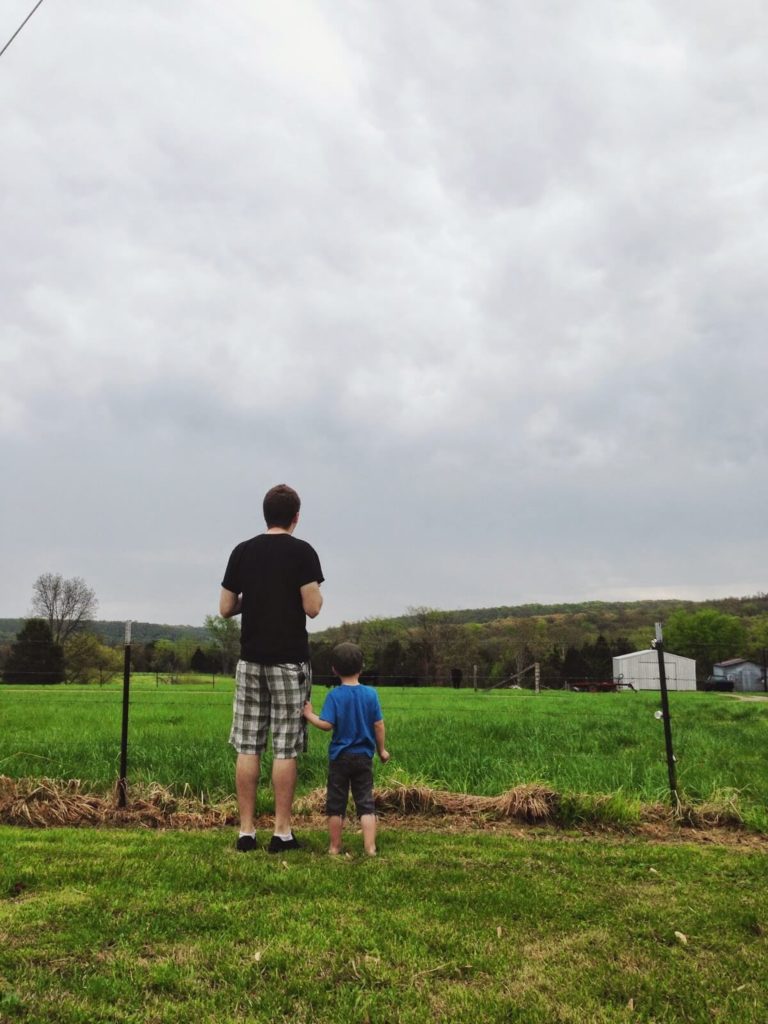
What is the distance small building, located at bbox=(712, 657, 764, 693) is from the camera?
69.6 m

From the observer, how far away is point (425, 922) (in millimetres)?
2945

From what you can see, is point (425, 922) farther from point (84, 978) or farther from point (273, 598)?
point (273, 598)

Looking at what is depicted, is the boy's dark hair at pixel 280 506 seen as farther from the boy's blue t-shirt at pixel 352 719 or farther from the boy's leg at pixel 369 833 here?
the boy's leg at pixel 369 833

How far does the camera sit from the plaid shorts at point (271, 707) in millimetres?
4332

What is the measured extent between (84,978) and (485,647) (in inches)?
→ 3028

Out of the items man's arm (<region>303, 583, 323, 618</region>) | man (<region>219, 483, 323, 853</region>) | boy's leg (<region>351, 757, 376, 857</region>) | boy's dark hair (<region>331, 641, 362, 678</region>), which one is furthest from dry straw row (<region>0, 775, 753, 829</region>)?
man's arm (<region>303, 583, 323, 618</region>)

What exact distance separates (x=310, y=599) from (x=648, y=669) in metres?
55.5

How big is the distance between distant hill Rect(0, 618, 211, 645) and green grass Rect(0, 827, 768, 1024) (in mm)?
2616

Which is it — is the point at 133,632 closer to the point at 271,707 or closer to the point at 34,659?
the point at 271,707

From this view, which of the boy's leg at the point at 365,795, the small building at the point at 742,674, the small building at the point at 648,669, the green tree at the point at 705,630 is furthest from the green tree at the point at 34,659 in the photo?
the green tree at the point at 705,630

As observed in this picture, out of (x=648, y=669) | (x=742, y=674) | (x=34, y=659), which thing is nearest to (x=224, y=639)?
(x=34, y=659)

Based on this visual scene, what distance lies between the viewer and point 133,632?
21.2 ft

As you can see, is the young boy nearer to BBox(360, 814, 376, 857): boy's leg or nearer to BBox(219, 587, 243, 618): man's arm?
BBox(360, 814, 376, 857): boy's leg

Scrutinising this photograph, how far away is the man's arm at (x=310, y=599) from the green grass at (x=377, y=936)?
1.39 m
